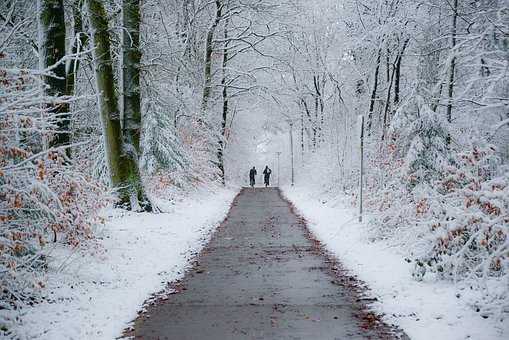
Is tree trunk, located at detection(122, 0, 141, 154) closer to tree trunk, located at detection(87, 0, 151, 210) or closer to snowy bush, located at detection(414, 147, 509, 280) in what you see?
tree trunk, located at detection(87, 0, 151, 210)

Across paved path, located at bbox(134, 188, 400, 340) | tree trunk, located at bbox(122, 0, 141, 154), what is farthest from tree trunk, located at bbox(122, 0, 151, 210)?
paved path, located at bbox(134, 188, 400, 340)

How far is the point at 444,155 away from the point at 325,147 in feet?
52.8

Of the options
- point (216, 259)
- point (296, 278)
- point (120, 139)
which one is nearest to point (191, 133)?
point (120, 139)

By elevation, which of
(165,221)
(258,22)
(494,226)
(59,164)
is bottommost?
(165,221)

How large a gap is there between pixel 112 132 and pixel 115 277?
7.39m

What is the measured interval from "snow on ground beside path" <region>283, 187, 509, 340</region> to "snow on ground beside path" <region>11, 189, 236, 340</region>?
3208 mm

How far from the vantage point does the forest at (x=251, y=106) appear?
18.9 ft

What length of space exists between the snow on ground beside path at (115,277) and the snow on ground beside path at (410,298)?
3.21 metres

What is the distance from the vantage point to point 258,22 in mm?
26828

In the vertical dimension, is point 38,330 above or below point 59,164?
below

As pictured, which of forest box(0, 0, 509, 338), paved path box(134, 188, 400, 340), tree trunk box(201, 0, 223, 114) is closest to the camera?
paved path box(134, 188, 400, 340)

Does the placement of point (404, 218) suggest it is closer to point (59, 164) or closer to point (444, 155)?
point (444, 155)

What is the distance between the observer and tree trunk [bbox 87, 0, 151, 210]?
14.0m

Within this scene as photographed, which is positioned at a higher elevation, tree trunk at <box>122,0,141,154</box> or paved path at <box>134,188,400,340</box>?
tree trunk at <box>122,0,141,154</box>
